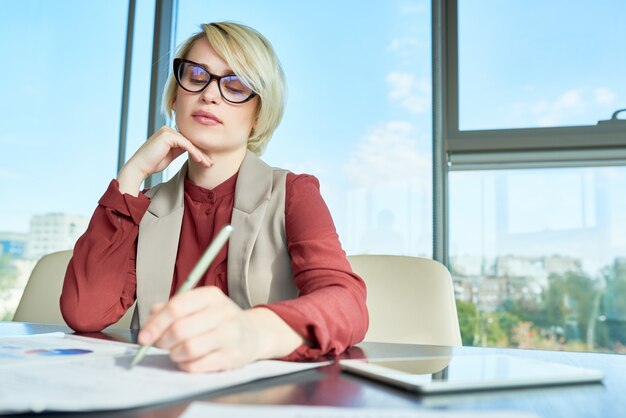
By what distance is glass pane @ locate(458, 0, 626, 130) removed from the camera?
8.08 feet

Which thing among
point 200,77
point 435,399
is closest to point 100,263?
point 200,77

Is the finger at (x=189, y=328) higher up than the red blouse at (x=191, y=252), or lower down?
lower down

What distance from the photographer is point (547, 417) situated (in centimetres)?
48

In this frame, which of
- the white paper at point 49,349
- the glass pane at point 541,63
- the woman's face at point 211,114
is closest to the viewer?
the white paper at point 49,349

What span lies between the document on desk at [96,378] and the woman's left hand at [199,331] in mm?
14

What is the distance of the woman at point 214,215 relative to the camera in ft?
3.73

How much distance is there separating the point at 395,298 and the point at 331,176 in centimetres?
138

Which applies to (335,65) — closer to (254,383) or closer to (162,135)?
(162,135)

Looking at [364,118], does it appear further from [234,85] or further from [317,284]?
[317,284]

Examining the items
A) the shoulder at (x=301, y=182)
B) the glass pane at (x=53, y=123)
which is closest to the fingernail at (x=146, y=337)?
the shoulder at (x=301, y=182)

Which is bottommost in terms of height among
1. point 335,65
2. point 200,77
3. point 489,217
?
point 489,217

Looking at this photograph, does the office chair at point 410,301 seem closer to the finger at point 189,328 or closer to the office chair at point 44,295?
the office chair at point 44,295

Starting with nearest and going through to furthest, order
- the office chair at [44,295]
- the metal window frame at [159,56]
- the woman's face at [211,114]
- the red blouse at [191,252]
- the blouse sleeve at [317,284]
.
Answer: the blouse sleeve at [317,284]
the red blouse at [191,252]
the woman's face at [211,114]
the office chair at [44,295]
the metal window frame at [159,56]

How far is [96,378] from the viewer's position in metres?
0.55
